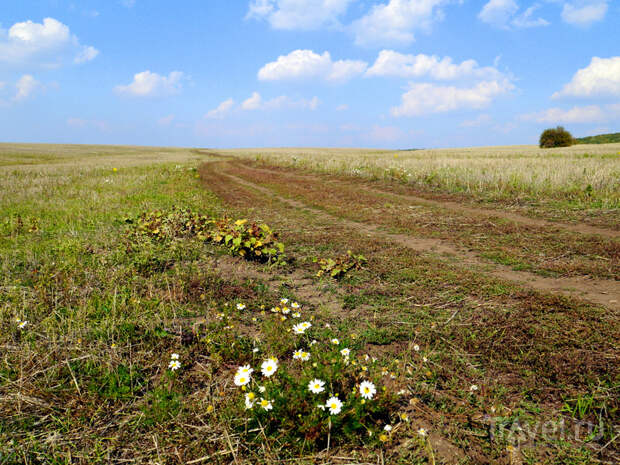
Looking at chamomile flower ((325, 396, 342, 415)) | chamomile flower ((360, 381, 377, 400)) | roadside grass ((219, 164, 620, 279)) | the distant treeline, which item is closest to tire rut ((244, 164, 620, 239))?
roadside grass ((219, 164, 620, 279))

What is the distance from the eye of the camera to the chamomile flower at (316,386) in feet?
7.35

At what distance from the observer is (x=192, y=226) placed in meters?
6.87

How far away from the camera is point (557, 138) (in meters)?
53.3

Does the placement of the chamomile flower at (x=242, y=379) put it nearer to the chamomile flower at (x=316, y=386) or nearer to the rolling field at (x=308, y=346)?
the rolling field at (x=308, y=346)

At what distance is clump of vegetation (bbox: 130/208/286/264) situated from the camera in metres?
5.46

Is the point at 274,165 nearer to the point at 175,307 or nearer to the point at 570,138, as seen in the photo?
the point at 175,307

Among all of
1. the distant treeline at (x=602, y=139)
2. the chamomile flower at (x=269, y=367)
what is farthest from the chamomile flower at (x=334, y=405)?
the distant treeline at (x=602, y=139)

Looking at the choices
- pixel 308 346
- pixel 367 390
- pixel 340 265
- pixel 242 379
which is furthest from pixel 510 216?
pixel 242 379

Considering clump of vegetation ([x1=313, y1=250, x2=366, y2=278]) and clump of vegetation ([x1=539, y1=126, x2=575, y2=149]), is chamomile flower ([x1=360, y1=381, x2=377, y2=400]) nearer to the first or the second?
clump of vegetation ([x1=313, y1=250, x2=366, y2=278])

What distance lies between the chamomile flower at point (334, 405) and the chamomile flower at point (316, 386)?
0.09m

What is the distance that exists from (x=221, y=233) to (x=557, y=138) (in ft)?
211

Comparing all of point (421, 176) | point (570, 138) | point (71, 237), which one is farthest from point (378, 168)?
point (570, 138)

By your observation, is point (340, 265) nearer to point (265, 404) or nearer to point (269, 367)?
point (269, 367)

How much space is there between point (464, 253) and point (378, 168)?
12254mm
